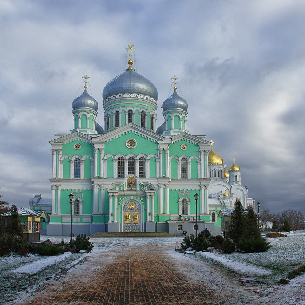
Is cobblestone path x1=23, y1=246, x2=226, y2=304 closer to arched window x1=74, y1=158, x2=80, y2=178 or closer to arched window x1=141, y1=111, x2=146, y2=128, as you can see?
arched window x1=74, y1=158, x2=80, y2=178

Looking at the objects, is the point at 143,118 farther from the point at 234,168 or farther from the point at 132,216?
the point at 234,168

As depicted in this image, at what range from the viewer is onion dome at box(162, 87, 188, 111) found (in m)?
49.0

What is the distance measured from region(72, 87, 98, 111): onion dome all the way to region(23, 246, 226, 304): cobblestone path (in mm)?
35965

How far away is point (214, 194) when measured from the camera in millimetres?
75438

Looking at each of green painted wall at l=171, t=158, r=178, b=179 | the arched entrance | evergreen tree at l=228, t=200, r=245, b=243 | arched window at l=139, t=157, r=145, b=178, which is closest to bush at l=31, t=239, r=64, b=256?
evergreen tree at l=228, t=200, r=245, b=243


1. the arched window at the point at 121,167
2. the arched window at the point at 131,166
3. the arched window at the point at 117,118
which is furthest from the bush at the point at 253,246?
the arched window at the point at 117,118

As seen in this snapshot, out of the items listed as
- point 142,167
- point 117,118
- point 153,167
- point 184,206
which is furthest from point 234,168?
point 142,167

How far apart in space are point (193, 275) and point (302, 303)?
15.1 ft

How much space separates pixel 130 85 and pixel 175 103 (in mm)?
6117

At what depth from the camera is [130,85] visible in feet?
160

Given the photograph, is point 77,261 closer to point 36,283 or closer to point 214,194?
point 36,283

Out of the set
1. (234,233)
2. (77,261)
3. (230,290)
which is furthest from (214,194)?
(230,290)

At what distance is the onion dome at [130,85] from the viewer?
48.7 meters

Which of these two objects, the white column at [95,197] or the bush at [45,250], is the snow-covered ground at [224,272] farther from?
the white column at [95,197]
